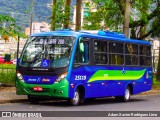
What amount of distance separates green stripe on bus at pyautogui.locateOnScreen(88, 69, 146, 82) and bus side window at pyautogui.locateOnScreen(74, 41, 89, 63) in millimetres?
943

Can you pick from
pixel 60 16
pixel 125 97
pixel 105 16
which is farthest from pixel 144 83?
Result: pixel 105 16

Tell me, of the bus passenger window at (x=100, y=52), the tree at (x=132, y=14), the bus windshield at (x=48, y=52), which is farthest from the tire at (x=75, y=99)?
the tree at (x=132, y=14)

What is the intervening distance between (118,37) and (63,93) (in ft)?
18.2

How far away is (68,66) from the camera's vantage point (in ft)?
64.1

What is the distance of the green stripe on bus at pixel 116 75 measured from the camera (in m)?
21.7

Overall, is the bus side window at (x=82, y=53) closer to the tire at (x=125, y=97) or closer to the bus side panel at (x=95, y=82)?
the bus side panel at (x=95, y=82)

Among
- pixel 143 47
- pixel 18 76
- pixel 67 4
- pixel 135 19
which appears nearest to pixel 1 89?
pixel 18 76

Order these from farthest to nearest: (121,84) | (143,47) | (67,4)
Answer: (67,4)
(143,47)
(121,84)

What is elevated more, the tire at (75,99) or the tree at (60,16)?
the tree at (60,16)

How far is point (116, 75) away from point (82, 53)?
3.34m

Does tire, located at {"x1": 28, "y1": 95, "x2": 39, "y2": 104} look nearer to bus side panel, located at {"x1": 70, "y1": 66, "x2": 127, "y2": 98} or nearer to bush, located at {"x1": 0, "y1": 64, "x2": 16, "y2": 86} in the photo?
bus side panel, located at {"x1": 70, "y1": 66, "x2": 127, "y2": 98}

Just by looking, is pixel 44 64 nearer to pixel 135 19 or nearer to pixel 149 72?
pixel 149 72

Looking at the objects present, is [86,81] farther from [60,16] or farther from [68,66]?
[60,16]

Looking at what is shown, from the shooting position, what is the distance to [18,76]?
66.4ft
